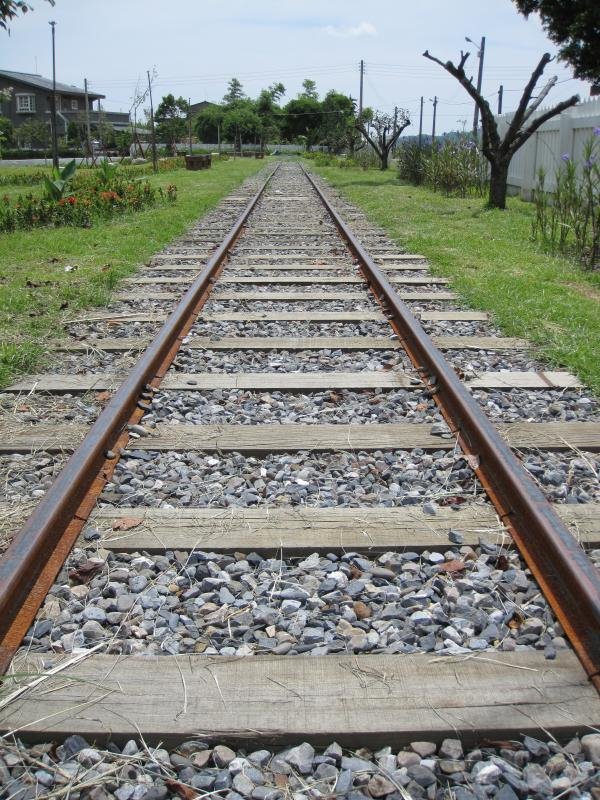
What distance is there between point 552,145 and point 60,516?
15.3 m

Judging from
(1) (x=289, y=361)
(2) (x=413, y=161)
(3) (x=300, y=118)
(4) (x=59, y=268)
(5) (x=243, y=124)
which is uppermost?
(3) (x=300, y=118)

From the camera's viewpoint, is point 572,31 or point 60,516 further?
point 572,31

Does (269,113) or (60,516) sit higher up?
(269,113)

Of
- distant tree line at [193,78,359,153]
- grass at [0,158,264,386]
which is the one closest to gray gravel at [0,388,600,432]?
grass at [0,158,264,386]

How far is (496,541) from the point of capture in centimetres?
255

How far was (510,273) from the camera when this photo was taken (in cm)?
753

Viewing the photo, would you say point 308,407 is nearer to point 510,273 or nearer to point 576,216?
point 510,273

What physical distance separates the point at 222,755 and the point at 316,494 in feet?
4.31

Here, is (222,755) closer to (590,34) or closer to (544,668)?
(544,668)

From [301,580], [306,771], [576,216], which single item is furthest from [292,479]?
[576,216]

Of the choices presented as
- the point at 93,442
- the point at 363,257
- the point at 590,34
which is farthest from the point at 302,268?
the point at 590,34

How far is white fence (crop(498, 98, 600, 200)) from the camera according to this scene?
14305 millimetres

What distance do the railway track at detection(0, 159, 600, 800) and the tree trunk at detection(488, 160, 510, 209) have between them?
1042 cm

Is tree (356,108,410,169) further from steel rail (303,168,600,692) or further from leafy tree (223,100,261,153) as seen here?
leafy tree (223,100,261,153)
